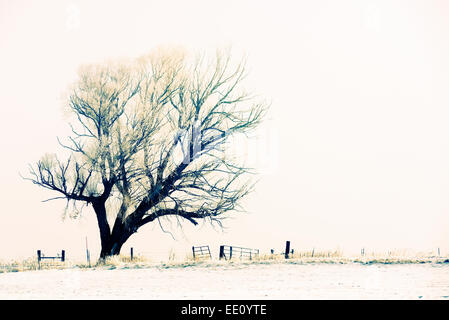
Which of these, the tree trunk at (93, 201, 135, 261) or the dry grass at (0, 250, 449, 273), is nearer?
the dry grass at (0, 250, 449, 273)

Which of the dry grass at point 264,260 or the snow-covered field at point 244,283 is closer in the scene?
the snow-covered field at point 244,283

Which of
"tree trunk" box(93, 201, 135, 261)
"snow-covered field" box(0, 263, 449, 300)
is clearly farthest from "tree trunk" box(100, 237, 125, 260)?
"snow-covered field" box(0, 263, 449, 300)

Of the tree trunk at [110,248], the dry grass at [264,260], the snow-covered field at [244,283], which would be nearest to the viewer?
the snow-covered field at [244,283]

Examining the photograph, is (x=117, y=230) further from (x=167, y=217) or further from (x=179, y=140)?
(x=179, y=140)

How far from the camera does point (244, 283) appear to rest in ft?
35.3

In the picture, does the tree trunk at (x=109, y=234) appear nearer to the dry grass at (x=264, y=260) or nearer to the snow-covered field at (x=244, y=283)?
the dry grass at (x=264, y=260)

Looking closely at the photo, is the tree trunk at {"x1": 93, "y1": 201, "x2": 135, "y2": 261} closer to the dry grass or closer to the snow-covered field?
the dry grass

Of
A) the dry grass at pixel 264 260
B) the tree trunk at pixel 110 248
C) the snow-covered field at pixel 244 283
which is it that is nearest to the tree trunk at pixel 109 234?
the tree trunk at pixel 110 248

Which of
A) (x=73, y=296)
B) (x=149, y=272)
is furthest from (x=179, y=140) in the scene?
(x=73, y=296)

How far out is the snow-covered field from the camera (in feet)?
30.0

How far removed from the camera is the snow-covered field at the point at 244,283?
9.15m

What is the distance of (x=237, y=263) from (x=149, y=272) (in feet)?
8.90

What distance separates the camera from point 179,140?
17297 mm

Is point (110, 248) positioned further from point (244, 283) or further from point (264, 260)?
point (244, 283)
